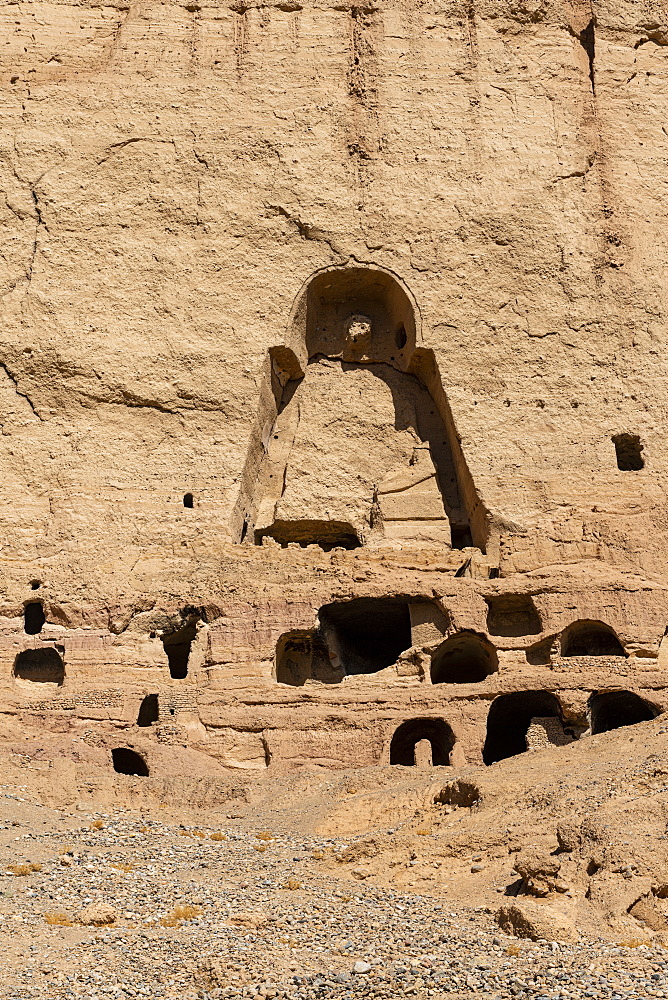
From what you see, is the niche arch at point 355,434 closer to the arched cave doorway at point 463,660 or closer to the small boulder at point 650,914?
the arched cave doorway at point 463,660

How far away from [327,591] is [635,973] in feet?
32.8

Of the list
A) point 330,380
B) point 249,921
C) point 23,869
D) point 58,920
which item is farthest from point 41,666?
point 249,921

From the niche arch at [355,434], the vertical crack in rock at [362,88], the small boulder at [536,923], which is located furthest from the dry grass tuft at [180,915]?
the vertical crack in rock at [362,88]

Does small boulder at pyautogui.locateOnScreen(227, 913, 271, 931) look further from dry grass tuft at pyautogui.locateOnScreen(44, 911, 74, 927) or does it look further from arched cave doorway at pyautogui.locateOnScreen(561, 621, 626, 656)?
arched cave doorway at pyautogui.locateOnScreen(561, 621, 626, 656)

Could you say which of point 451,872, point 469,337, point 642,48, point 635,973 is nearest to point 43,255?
point 469,337

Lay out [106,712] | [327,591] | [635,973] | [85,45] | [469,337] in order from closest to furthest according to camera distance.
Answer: [635,973], [106,712], [327,591], [469,337], [85,45]

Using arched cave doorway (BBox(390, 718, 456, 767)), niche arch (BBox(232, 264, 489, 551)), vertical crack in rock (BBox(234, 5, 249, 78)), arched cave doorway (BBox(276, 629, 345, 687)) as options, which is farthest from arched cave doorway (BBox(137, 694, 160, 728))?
vertical crack in rock (BBox(234, 5, 249, 78))

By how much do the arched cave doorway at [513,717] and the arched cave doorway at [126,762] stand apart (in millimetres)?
5159

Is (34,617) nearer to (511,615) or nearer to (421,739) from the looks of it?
(421,739)

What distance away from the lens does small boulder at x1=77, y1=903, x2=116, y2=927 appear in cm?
1110

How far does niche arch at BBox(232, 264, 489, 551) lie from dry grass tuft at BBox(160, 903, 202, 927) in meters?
10.2

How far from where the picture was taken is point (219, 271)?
74.5 ft

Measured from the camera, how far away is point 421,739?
18.7 metres

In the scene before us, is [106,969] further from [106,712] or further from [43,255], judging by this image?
[43,255]
